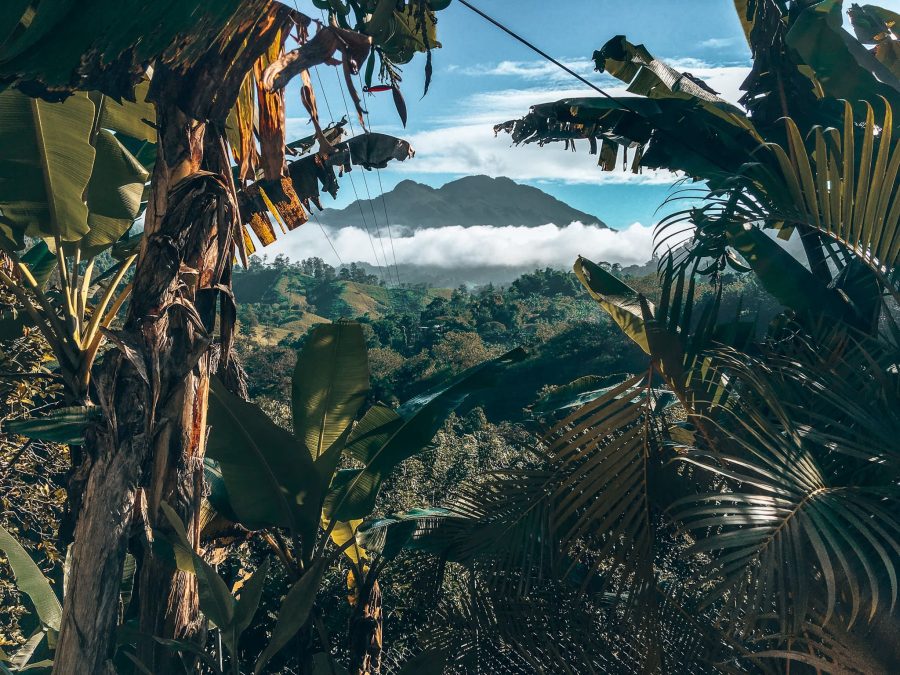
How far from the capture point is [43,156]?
145 inches

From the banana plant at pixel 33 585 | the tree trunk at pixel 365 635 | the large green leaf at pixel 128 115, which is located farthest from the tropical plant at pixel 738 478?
the large green leaf at pixel 128 115

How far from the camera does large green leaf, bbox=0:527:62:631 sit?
3678 millimetres

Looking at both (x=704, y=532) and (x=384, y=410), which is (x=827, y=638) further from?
(x=384, y=410)

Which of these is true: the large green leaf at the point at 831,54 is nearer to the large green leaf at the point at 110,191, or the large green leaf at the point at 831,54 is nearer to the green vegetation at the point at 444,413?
the green vegetation at the point at 444,413

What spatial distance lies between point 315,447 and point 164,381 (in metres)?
1.26

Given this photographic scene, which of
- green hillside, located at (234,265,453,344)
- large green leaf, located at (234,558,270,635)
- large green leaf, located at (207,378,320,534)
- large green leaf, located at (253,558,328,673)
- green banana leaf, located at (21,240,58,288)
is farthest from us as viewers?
green hillside, located at (234,265,453,344)

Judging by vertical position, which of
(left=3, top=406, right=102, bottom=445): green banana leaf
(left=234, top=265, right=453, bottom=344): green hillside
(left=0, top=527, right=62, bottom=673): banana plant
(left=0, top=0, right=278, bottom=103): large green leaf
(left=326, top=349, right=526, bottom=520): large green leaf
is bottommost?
(left=234, top=265, right=453, bottom=344): green hillside

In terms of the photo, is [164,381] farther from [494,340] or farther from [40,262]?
[494,340]

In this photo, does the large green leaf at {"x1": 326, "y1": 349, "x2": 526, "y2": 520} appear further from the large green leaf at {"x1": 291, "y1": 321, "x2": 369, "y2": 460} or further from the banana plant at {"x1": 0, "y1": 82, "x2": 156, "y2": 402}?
the banana plant at {"x1": 0, "y1": 82, "x2": 156, "y2": 402}

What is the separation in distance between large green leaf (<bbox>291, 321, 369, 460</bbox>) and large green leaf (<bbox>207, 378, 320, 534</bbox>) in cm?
32

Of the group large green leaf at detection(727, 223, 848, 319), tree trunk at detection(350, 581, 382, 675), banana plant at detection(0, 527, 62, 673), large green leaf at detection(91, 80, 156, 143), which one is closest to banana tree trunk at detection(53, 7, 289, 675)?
tree trunk at detection(350, 581, 382, 675)

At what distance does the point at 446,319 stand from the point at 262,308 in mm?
42072

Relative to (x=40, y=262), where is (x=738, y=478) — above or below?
below

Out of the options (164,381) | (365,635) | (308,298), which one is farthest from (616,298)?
(308,298)
